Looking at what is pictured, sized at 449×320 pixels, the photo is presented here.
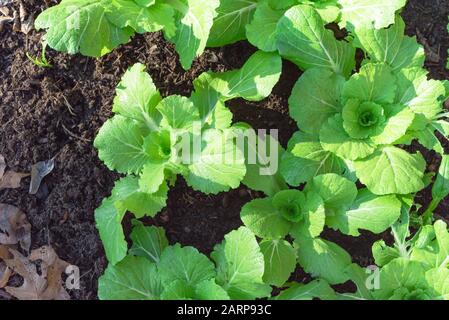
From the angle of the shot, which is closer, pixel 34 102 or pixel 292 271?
pixel 292 271

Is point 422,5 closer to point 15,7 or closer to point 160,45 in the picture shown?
point 160,45

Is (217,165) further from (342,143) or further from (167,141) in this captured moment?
(342,143)

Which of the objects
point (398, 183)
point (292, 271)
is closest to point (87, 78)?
point (292, 271)

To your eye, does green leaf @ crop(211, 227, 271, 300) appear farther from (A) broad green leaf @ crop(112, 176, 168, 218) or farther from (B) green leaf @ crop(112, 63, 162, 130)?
(B) green leaf @ crop(112, 63, 162, 130)

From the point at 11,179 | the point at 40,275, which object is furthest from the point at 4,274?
the point at 11,179

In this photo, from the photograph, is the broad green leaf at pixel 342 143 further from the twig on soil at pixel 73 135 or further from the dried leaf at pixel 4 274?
the dried leaf at pixel 4 274

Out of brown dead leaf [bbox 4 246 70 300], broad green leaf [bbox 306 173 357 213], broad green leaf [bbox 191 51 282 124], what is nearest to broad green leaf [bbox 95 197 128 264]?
brown dead leaf [bbox 4 246 70 300]
